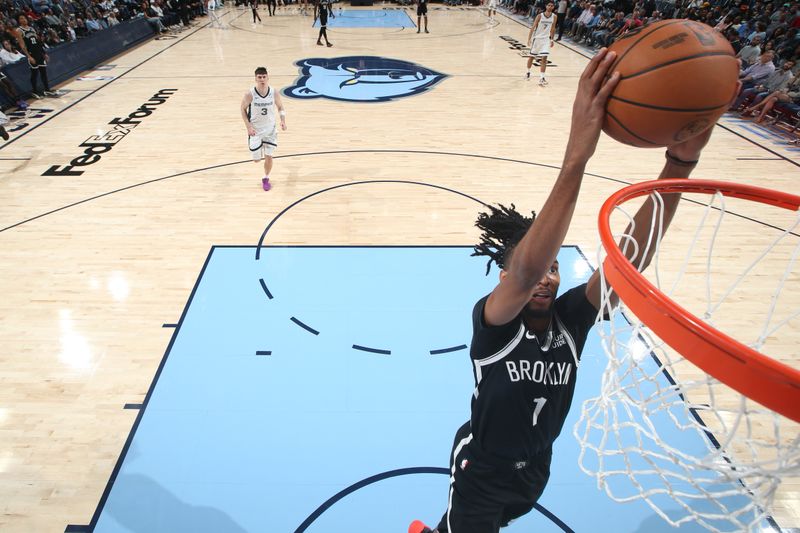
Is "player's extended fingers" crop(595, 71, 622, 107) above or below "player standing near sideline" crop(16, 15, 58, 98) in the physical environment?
above

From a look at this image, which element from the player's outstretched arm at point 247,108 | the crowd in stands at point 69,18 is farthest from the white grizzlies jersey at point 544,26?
the crowd in stands at point 69,18

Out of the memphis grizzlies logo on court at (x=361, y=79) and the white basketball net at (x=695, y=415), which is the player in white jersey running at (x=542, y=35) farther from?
the white basketball net at (x=695, y=415)

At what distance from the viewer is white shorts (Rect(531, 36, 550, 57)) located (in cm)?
1175

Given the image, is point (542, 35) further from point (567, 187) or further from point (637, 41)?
point (567, 187)

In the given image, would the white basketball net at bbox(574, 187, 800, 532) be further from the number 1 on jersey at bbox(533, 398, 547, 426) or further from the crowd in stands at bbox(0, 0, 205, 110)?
the crowd in stands at bbox(0, 0, 205, 110)

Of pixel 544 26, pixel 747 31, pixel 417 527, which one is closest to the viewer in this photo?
pixel 417 527

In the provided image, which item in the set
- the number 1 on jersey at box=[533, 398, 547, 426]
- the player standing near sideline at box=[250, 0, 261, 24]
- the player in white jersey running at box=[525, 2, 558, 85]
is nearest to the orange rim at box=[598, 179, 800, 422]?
the number 1 on jersey at box=[533, 398, 547, 426]

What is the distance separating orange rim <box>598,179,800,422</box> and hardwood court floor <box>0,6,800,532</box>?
8.85 ft

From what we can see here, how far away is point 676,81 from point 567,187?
0.53m

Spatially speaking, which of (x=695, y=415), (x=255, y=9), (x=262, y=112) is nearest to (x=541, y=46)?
(x=262, y=112)

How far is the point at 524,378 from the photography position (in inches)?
73.9

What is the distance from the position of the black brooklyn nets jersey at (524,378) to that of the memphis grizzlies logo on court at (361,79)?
9.83m

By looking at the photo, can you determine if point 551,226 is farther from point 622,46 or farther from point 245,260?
point 245,260

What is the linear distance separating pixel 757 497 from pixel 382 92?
1102 cm
